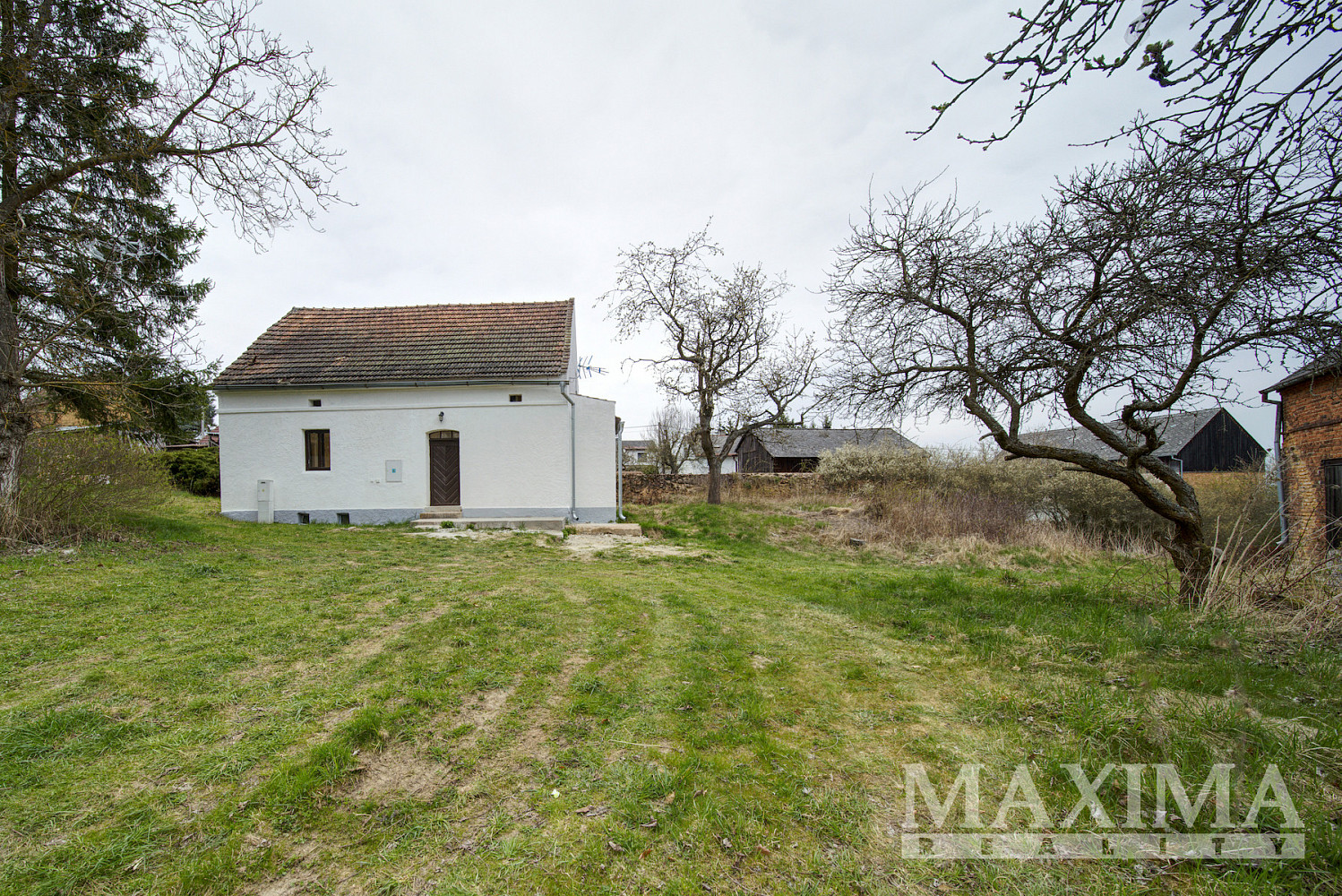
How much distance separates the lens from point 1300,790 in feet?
7.54

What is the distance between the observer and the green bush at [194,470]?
1730cm

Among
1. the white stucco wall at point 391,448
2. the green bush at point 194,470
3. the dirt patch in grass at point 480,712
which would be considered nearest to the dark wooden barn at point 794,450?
the white stucco wall at point 391,448

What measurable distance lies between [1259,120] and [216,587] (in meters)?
9.10

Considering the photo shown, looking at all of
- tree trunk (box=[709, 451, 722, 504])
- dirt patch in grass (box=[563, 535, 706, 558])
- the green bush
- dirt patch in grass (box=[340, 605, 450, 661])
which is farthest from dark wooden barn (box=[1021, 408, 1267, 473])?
the green bush

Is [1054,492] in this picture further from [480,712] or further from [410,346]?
[410,346]

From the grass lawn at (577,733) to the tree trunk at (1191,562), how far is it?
395 millimetres

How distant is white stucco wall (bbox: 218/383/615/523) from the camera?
1359cm

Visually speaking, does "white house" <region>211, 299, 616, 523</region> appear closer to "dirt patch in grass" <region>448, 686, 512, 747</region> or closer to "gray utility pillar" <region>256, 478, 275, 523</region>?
"gray utility pillar" <region>256, 478, 275, 523</region>

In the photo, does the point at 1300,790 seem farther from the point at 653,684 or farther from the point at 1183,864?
the point at 653,684

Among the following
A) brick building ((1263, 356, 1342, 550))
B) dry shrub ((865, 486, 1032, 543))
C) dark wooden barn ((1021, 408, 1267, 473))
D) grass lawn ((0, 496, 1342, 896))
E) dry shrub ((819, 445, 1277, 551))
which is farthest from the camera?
dark wooden barn ((1021, 408, 1267, 473))

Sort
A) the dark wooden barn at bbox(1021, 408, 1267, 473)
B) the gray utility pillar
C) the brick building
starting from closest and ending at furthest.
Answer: the brick building < the gray utility pillar < the dark wooden barn at bbox(1021, 408, 1267, 473)

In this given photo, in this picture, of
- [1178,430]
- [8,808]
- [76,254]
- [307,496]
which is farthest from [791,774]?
[1178,430]

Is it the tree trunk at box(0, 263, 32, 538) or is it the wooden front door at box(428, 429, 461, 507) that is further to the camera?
the wooden front door at box(428, 429, 461, 507)

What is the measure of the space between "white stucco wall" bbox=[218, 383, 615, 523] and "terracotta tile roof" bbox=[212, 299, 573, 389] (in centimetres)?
42
